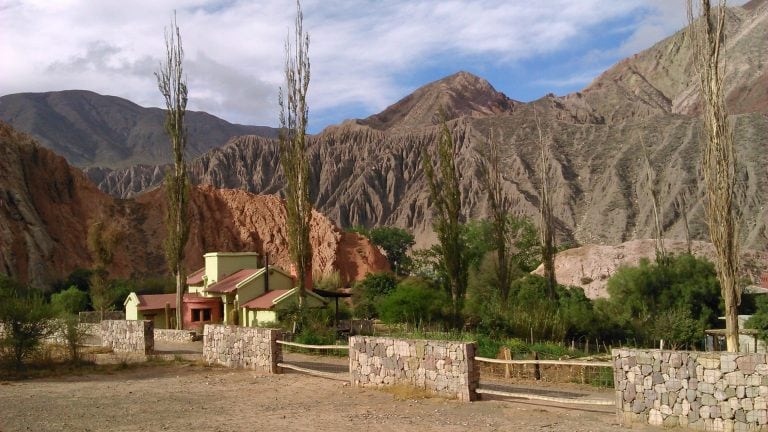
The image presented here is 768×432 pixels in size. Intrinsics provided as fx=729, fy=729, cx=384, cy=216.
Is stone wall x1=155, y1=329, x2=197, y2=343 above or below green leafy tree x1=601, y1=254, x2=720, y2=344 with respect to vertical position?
below

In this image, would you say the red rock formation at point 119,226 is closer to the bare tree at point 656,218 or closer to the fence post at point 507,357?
the bare tree at point 656,218

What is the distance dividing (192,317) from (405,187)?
82163 mm

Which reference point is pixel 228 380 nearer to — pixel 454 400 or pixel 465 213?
pixel 454 400

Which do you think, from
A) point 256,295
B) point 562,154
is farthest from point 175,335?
point 562,154

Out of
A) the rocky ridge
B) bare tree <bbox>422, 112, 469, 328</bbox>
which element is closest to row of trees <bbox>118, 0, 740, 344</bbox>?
bare tree <bbox>422, 112, 469, 328</bbox>

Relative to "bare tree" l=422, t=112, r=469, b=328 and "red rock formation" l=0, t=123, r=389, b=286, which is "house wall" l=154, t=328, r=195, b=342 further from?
"red rock formation" l=0, t=123, r=389, b=286

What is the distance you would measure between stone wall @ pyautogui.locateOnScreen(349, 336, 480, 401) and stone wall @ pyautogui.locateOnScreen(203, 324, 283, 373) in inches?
132

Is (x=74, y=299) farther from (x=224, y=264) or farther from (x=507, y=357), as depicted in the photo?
(x=507, y=357)

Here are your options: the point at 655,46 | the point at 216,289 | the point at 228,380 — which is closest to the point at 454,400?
the point at 228,380

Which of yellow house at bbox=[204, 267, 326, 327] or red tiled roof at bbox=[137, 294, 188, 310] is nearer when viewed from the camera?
yellow house at bbox=[204, 267, 326, 327]

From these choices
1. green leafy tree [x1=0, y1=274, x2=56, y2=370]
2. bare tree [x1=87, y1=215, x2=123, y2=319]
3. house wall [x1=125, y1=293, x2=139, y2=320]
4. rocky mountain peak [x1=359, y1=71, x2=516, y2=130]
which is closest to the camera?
green leafy tree [x1=0, y1=274, x2=56, y2=370]

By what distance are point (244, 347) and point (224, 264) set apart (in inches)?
750

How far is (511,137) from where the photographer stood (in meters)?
108

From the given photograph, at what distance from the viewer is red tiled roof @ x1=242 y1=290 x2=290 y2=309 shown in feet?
102
